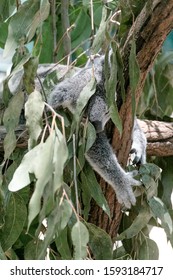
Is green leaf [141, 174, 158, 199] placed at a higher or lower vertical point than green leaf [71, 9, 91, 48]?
lower

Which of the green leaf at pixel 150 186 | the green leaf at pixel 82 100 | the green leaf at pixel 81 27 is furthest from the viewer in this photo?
the green leaf at pixel 81 27

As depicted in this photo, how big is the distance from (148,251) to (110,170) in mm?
288

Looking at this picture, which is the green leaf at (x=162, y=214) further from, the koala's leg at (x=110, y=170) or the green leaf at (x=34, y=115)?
the green leaf at (x=34, y=115)

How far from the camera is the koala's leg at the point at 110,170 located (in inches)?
66.8

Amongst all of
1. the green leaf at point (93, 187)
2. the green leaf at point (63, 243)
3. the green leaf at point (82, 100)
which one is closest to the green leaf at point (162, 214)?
the green leaf at point (93, 187)

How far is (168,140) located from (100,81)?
1.30ft

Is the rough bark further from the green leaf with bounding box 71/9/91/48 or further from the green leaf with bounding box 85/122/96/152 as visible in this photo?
the green leaf with bounding box 71/9/91/48

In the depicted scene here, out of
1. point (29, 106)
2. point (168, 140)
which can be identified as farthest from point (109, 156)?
point (29, 106)

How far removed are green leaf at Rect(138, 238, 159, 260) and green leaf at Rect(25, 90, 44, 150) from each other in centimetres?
73

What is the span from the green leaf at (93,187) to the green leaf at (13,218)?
17 centimetres

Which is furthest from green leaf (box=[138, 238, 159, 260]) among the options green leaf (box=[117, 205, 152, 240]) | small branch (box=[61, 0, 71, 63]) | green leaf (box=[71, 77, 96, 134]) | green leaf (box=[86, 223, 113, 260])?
small branch (box=[61, 0, 71, 63])

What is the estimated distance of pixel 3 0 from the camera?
1.85m

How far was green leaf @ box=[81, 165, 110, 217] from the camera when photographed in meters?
1.50
